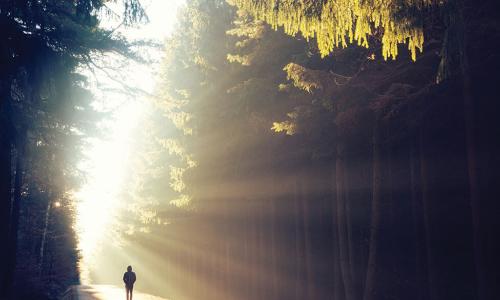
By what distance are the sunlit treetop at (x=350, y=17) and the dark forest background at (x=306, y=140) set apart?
0.09 ft

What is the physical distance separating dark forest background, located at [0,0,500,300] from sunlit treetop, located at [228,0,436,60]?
3cm

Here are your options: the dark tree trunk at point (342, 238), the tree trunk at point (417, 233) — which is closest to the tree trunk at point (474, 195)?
the dark tree trunk at point (342, 238)

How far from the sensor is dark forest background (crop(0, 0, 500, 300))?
1066 cm

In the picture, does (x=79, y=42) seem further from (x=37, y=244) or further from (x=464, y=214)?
(x=37, y=244)

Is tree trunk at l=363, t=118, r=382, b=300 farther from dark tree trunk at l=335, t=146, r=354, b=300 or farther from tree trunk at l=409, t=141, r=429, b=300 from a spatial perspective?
tree trunk at l=409, t=141, r=429, b=300

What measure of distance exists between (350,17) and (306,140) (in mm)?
10512

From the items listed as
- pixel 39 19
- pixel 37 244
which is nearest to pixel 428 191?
pixel 39 19

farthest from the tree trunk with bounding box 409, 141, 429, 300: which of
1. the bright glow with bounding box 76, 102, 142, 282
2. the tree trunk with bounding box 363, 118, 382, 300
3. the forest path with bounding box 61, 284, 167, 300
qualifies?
the forest path with bounding box 61, 284, 167, 300

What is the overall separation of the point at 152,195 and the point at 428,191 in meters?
20.2

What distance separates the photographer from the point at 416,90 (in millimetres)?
12812

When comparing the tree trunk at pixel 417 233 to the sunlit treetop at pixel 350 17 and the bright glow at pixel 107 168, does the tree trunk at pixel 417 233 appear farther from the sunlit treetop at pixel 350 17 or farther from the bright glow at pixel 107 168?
the sunlit treetop at pixel 350 17

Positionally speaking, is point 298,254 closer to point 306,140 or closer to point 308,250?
point 308,250

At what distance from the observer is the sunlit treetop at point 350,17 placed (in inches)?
241

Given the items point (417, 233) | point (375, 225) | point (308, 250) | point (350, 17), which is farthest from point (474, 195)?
point (308, 250)
